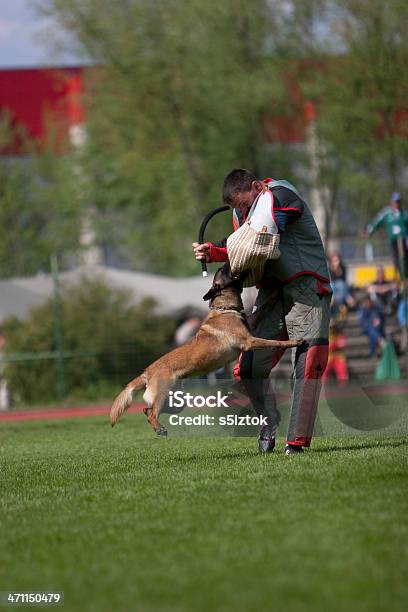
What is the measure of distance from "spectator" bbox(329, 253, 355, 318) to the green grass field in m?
10.8

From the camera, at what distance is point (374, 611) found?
11.3 feet

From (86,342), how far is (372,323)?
537 centimetres

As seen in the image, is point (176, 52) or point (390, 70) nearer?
point (390, 70)

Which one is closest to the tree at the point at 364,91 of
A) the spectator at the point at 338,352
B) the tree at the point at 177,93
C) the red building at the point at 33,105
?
the tree at the point at 177,93

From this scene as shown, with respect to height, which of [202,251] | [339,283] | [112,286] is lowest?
[339,283]

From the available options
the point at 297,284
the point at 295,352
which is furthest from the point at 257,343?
the point at 297,284

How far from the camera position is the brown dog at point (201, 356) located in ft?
24.4

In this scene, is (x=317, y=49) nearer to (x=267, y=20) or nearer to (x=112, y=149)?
(x=267, y=20)

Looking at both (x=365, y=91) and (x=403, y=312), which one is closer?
(x=403, y=312)

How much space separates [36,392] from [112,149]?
54.8ft

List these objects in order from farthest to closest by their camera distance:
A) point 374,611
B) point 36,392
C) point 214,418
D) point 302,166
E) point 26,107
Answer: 1. point 26,107
2. point 302,166
3. point 36,392
4. point 214,418
5. point 374,611

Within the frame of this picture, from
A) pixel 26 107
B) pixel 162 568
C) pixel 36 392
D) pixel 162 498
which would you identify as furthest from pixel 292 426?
pixel 26 107

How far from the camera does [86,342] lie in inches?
803

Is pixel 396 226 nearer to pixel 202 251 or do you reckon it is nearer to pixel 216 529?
pixel 202 251
